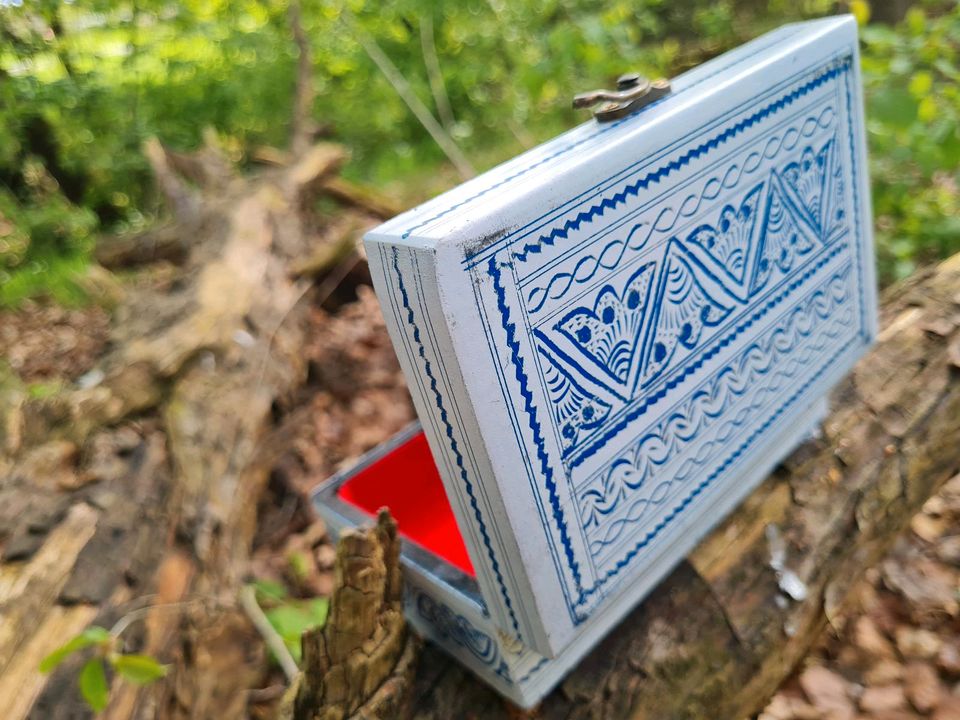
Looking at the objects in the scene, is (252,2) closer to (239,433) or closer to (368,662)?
(239,433)

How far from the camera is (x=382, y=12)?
562 cm

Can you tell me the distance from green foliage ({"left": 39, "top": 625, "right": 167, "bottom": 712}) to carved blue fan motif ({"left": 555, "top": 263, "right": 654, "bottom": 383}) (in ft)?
3.24

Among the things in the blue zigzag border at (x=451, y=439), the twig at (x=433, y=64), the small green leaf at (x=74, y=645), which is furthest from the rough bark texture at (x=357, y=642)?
the twig at (x=433, y=64)

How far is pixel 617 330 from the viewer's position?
0.96m

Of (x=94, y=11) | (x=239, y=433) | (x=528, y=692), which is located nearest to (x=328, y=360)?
(x=239, y=433)

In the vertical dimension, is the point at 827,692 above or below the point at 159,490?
below

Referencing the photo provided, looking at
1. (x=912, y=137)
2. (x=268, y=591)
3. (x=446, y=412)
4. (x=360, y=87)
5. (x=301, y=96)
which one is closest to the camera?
(x=446, y=412)

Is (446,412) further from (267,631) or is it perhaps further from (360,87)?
(360,87)

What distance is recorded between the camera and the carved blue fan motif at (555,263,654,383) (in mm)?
919

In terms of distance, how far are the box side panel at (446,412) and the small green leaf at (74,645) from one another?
78 centimetres

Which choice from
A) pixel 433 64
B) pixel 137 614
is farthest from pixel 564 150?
pixel 433 64

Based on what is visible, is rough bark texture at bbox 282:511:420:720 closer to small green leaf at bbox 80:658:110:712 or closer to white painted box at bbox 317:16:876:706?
white painted box at bbox 317:16:876:706

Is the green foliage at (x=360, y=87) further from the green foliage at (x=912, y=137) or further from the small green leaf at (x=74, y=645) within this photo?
the small green leaf at (x=74, y=645)

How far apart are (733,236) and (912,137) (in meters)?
1.38
